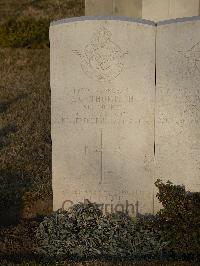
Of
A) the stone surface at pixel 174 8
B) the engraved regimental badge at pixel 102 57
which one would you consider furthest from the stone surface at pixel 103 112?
the stone surface at pixel 174 8

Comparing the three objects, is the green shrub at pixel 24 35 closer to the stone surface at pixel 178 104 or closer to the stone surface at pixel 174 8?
the stone surface at pixel 174 8

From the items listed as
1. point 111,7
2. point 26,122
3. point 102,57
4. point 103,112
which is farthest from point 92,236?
point 111,7

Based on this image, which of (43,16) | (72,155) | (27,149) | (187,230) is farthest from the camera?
(43,16)

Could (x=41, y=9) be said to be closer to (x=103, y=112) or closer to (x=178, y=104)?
(x=103, y=112)

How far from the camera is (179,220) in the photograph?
5.58 meters

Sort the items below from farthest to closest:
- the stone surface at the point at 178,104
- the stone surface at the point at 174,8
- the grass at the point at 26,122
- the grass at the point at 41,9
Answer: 1. the grass at the point at 41,9
2. the stone surface at the point at 174,8
3. the grass at the point at 26,122
4. the stone surface at the point at 178,104

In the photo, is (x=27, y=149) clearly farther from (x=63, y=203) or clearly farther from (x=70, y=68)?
(x=70, y=68)

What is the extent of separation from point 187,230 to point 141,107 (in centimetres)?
142

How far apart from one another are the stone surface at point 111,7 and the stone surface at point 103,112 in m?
7.07

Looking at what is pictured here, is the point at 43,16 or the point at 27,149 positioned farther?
the point at 43,16

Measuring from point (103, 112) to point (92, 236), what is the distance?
1.37 metres

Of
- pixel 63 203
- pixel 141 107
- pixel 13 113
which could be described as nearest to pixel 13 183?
pixel 63 203

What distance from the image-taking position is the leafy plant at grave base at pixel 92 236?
17.8ft

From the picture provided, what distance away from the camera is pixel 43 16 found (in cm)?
1816
